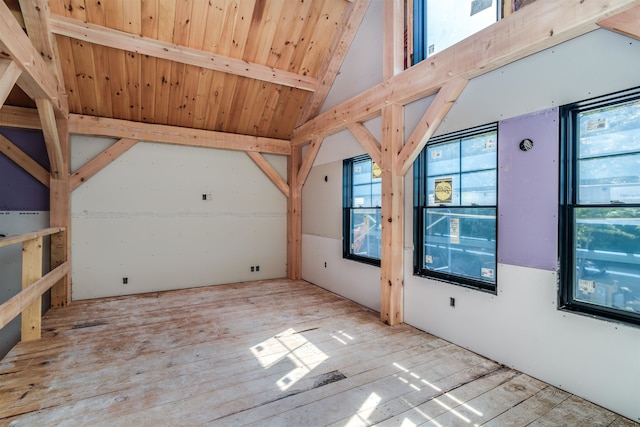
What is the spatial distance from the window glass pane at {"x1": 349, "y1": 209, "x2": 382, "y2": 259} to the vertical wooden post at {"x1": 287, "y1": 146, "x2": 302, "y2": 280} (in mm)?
1578

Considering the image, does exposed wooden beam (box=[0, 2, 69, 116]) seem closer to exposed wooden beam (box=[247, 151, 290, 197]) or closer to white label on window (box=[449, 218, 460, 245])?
exposed wooden beam (box=[247, 151, 290, 197])

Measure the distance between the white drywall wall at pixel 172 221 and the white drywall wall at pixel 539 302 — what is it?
3.31 m

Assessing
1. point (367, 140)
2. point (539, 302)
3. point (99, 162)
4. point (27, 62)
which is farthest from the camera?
point (99, 162)

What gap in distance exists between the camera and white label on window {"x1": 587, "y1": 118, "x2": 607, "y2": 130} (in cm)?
224

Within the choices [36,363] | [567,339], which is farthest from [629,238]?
[36,363]

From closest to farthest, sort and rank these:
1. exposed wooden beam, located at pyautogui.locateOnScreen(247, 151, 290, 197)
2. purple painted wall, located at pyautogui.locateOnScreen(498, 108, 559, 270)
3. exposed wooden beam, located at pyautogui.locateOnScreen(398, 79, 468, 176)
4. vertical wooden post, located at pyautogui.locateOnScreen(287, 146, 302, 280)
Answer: purple painted wall, located at pyautogui.locateOnScreen(498, 108, 559, 270) → exposed wooden beam, located at pyautogui.locateOnScreen(398, 79, 468, 176) → exposed wooden beam, located at pyautogui.locateOnScreen(247, 151, 290, 197) → vertical wooden post, located at pyautogui.locateOnScreen(287, 146, 302, 280)

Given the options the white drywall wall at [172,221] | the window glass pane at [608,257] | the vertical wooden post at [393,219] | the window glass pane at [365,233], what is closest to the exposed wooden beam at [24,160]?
the white drywall wall at [172,221]

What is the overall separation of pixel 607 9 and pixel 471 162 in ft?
4.63

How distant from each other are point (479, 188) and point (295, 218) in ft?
12.6

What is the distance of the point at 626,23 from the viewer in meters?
2.00

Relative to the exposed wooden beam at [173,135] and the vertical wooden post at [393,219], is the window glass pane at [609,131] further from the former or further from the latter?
the exposed wooden beam at [173,135]

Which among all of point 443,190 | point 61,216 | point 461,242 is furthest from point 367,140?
point 61,216

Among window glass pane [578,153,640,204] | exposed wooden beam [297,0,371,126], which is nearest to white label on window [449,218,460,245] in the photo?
window glass pane [578,153,640,204]

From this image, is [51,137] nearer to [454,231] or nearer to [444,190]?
[444,190]
